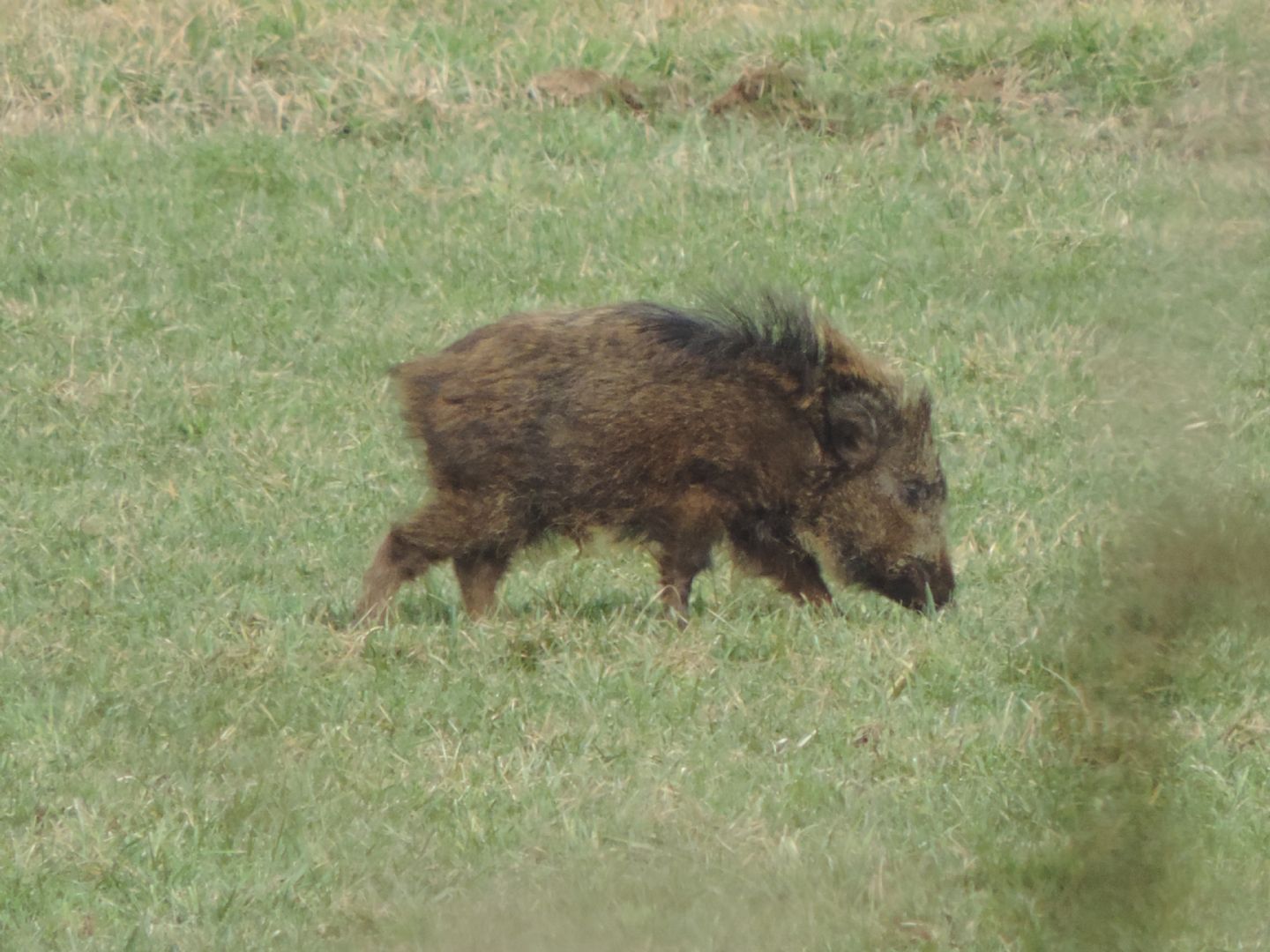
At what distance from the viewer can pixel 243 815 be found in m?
4.13

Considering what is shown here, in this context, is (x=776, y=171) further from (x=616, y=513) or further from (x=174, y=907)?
(x=174, y=907)

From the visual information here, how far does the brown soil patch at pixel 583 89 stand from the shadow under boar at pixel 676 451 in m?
6.47

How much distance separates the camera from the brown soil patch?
1230cm

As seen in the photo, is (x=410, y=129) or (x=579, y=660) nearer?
(x=579, y=660)

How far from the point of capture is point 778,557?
19.7 ft

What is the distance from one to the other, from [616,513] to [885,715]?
1340 mm

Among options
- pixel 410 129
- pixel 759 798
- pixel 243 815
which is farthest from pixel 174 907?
pixel 410 129

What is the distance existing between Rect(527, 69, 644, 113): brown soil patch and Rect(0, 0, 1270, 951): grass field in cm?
7

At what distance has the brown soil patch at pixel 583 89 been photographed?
12297 millimetres

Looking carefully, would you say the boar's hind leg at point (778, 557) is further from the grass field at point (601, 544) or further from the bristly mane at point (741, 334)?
the bristly mane at point (741, 334)

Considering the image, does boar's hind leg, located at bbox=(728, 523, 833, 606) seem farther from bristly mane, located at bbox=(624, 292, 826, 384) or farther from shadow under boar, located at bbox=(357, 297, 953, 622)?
bristly mane, located at bbox=(624, 292, 826, 384)

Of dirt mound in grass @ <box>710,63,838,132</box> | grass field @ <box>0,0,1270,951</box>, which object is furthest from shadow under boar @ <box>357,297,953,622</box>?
dirt mound in grass @ <box>710,63,838,132</box>

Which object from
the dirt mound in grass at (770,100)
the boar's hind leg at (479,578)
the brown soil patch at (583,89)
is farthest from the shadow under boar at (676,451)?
the brown soil patch at (583,89)

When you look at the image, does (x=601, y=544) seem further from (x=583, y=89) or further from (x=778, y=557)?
(x=583, y=89)
